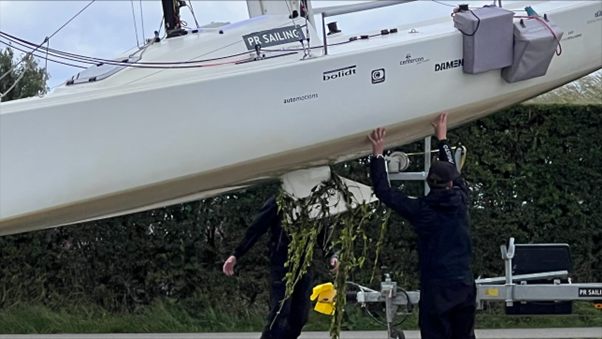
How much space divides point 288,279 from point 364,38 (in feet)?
6.12

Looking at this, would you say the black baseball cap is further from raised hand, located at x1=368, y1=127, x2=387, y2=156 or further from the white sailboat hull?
the white sailboat hull

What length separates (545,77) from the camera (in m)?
6.77

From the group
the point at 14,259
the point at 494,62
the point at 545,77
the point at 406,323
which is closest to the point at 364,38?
the point at 494,62

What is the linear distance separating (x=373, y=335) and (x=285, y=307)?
6.69 ft

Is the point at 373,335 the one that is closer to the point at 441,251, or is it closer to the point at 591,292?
the point at 591,292

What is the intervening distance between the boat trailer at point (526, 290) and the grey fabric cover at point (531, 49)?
1.24 metres

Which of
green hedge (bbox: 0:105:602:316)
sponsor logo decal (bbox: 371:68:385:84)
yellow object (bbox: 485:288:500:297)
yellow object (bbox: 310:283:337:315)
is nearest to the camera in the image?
yellow object (bbox: 485:288:500:297)

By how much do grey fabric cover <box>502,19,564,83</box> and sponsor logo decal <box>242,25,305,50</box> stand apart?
1.48 m

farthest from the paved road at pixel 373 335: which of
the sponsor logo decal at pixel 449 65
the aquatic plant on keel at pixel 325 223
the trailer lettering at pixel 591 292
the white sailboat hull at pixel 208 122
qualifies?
the sponsor logo decal at pixel 449 65

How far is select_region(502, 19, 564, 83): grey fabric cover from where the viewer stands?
19.9 ft

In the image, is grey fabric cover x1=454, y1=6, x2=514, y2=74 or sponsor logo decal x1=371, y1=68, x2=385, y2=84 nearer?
sponsor logo decal x1=371, y1=68, x2=385, y2=84

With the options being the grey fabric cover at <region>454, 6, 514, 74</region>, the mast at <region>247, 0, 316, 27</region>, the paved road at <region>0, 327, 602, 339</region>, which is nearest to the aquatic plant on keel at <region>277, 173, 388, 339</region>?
the grey fabric cover at <region>454, 6, 514, 74</region>

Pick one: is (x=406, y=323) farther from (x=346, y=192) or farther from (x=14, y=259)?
(x=14, y=259)

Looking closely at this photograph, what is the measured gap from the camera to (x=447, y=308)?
207 inches
